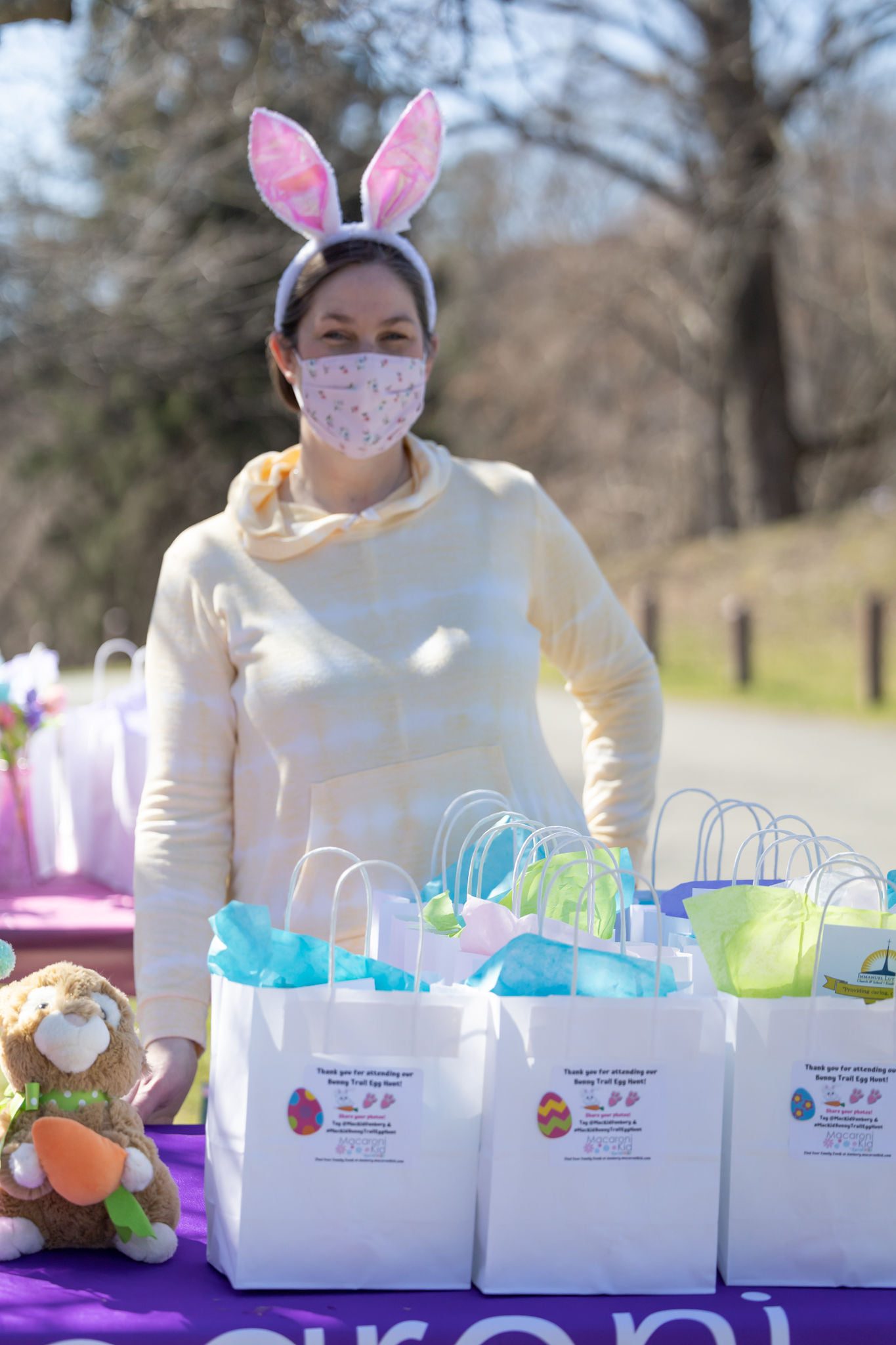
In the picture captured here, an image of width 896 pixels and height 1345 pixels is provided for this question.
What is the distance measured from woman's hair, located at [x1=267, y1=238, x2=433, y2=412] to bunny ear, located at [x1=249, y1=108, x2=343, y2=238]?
0.19ft

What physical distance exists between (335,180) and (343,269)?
0.47 ft

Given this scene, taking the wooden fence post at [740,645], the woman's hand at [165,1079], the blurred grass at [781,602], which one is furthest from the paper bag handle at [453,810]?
the wooden fence post at [740,645]

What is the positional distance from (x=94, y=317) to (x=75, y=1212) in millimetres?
12069

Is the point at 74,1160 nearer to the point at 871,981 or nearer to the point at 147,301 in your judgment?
the point at 871,981

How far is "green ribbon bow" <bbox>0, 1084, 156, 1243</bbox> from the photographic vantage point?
59.2 inches

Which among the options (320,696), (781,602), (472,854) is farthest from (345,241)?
(781,602)

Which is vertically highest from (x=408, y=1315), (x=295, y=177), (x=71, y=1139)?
(x=295, y=177)

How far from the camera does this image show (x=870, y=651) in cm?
1314

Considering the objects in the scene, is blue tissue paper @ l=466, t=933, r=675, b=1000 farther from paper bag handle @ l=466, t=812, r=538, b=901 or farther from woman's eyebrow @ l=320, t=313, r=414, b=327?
woman's eyebrow @ l=320, t=313, r=414, b=327

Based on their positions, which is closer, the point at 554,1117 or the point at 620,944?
the point at 554,1117

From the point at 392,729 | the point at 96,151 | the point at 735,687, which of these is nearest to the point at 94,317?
the point at 96,151

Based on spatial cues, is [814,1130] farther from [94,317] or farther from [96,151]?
[94,317]

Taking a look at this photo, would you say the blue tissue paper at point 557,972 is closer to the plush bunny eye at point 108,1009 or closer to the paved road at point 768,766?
the plush bunny eye at point 108,1009

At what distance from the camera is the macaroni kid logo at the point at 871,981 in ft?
4.77
